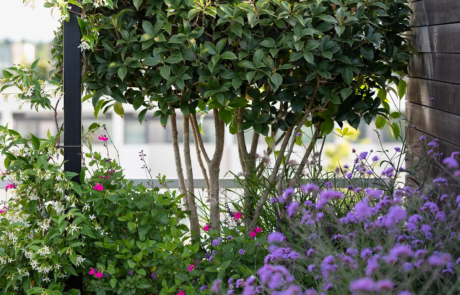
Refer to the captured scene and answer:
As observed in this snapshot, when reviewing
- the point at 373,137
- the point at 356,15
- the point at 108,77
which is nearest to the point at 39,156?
the point at 108,77

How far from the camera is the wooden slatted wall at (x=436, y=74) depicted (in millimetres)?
1898

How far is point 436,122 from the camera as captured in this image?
2.11 m

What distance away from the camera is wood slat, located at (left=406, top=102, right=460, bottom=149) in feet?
6.27

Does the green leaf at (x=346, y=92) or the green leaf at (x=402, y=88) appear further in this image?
the green leaf at (x=402, y=88)

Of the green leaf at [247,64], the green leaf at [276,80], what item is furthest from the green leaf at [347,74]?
the green leaf at [247,64]

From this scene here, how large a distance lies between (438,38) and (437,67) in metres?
0.13

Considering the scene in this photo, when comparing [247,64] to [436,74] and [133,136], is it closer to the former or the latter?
[436,74]

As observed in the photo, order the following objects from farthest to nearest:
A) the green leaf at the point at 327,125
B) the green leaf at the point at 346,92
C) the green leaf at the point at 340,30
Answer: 1. the green leaf at the point at 327,125
2. the green leaf at the point at 346,92
3. the green leaf at the point at 340,30

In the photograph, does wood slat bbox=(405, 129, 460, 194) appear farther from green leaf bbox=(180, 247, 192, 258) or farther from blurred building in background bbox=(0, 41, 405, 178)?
green leaf bbox=(180, 247, 192, 258)

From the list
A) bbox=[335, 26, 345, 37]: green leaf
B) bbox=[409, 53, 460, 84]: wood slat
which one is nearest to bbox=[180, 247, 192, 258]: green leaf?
bbox=[335, 26, 345, 37]: green leaf

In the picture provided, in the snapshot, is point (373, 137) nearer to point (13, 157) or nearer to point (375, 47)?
point (375, 47)

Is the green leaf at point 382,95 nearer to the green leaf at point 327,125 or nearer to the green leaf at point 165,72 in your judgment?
the green leaf at point 327,125

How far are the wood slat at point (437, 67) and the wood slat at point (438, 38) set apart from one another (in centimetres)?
3

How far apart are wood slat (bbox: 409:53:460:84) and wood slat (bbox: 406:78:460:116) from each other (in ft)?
0.09
